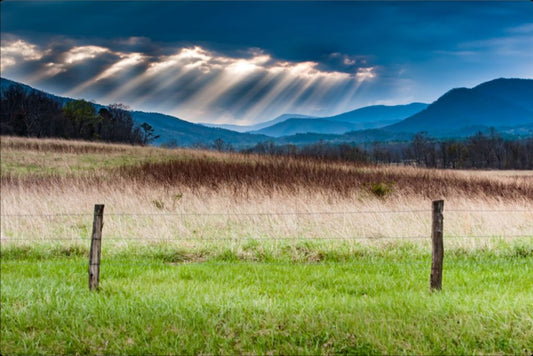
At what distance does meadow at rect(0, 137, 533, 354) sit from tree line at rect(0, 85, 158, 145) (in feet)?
130

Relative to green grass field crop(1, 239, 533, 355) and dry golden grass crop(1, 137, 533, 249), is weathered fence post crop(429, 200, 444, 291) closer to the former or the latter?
green grass field crop(1, 239, 533, 355)

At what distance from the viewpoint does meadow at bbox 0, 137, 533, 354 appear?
513cm

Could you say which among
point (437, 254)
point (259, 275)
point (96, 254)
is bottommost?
point (259, 275)

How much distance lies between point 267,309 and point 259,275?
2.06 metres

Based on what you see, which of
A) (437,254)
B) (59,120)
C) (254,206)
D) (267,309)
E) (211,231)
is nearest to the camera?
(267,309)

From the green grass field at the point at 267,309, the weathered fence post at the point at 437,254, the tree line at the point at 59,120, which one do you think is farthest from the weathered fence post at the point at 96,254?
the tree line at the point at 59,120

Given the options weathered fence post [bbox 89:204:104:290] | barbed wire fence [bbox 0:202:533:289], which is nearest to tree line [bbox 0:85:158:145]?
barbed wire fence [bbox 0:202:533:289]

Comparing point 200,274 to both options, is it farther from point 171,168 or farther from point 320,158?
point 320,158

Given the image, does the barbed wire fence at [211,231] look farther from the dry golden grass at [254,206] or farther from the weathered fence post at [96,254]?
the weathered fence post at [96,254]

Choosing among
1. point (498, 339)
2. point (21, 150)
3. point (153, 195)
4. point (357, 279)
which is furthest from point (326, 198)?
point (21, 150)

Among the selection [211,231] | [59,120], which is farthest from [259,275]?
[59,120]

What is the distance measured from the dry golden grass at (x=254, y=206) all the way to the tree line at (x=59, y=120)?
34909 millimetres

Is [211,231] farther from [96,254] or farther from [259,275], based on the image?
[96,254]

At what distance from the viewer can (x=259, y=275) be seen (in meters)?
7.71
